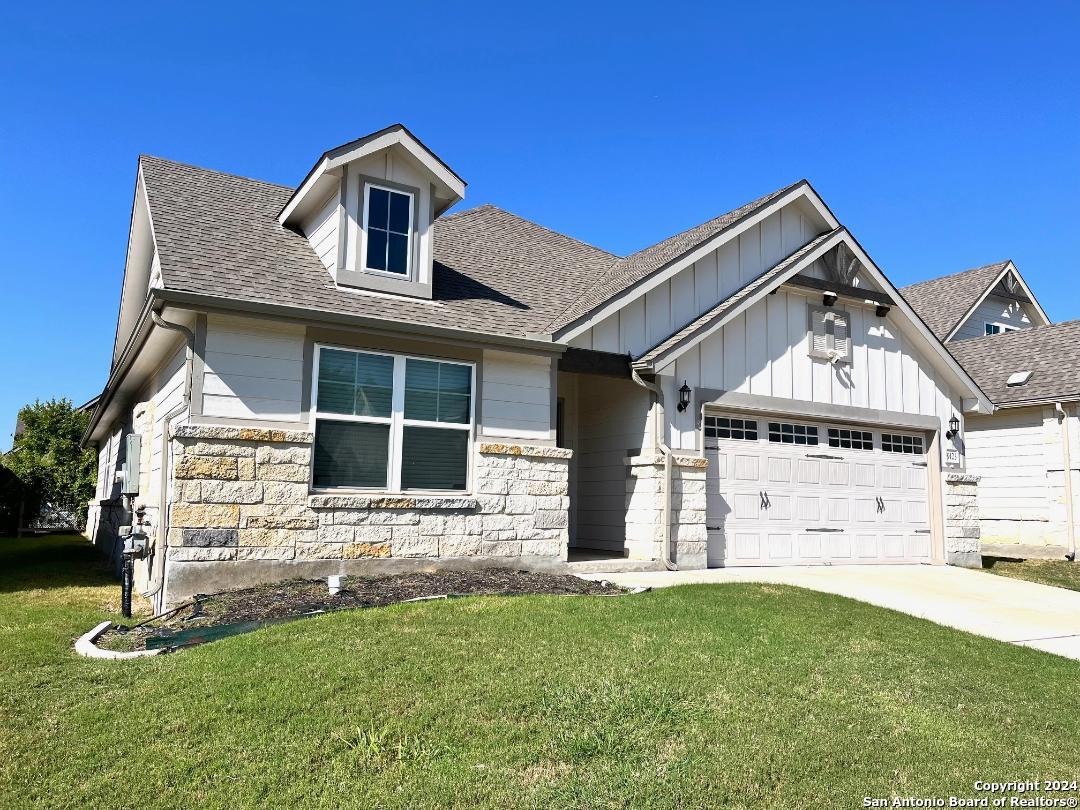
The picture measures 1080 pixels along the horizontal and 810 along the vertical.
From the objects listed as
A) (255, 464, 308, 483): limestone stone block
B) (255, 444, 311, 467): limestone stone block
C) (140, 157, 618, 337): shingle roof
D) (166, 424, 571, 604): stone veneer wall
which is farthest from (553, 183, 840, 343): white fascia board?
(255, 464, 308, 483): limestone stone block

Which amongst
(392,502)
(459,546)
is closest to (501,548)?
(459,546)

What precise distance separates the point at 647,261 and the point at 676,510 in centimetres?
421

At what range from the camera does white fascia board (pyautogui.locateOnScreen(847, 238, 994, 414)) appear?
13578 mm

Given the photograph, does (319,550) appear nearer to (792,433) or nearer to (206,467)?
(206,467)

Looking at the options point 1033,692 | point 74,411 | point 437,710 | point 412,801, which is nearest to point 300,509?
point 437,710

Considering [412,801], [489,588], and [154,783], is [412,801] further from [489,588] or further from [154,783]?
[489,588]

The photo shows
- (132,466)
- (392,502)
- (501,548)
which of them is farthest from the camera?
(132,466)

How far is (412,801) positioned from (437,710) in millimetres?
920

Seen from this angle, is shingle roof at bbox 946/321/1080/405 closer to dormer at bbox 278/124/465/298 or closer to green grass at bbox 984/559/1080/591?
green grass at bbox 984/559/1080/591

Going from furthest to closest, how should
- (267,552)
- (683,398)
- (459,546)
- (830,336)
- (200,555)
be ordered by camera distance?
1. (830,336)
2. (683,398)
3. (459,546)
4. (267,552)
5. (200,555)

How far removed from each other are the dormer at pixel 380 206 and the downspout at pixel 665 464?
3320 millimetres

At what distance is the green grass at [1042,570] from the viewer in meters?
12.4

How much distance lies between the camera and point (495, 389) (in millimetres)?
10461

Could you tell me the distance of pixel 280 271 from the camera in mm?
9945
